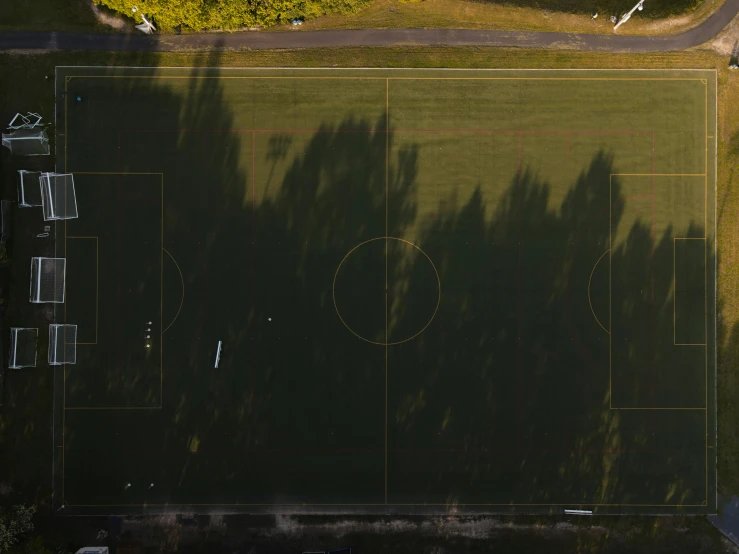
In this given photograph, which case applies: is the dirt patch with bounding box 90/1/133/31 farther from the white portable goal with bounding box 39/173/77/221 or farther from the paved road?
the white portable goal with bounding box 39/173/77/221

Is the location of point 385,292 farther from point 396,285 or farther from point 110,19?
point 110,19

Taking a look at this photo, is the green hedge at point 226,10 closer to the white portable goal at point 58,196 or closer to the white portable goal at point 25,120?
the white portable goal at point 25,120

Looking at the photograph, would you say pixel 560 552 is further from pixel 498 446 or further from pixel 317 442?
pixel 317 442

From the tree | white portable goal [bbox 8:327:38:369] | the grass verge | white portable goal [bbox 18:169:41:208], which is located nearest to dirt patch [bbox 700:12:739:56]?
the grass verge

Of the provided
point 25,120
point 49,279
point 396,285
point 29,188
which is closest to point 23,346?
point 49,279

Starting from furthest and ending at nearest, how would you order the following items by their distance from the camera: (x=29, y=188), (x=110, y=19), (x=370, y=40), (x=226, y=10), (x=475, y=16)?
(x=475, y=16) < (x=370, y=40) < (x=110, y=19) < (x=29, y=188) < (x=226, y=10)

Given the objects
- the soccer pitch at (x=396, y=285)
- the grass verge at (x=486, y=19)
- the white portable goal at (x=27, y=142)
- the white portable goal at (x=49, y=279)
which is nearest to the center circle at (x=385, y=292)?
the soccer pitch at (x=396, y=285)
